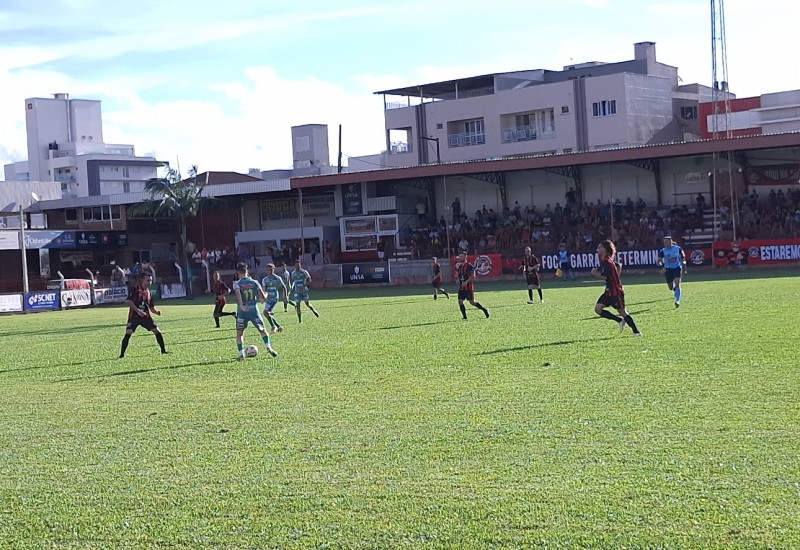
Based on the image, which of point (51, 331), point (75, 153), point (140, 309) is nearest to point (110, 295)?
point (51, 331)

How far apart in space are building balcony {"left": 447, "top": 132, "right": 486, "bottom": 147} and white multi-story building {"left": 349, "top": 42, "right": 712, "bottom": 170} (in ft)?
0.24

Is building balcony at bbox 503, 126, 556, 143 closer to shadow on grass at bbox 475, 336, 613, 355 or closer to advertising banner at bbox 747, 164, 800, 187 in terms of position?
advertising banner at bbox 747, 164, 800, 187

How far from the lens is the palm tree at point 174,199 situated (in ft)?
222

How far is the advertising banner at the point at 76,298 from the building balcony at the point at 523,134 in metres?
34.9

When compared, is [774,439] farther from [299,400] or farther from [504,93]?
[504,93]

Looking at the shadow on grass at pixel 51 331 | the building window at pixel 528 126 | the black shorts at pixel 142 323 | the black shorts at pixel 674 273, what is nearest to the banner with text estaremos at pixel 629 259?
the black shorts at pixel 674 273

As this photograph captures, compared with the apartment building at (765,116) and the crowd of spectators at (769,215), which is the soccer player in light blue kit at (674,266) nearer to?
the crowd of spectators at (769,215)

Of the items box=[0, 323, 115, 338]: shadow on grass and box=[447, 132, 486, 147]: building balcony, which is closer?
box=[0, 323, 115, 338]: shadow on grass

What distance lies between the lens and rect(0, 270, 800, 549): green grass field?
23.7 feet

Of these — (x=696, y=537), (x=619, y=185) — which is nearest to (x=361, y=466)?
(x=696, y=537)

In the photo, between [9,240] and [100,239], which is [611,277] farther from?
[100,239]

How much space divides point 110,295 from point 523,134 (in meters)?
34.1

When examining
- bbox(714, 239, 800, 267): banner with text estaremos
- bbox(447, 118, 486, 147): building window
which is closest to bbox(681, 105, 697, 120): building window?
bbox(447, 118, 486, 147): building window

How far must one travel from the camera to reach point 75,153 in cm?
11706
